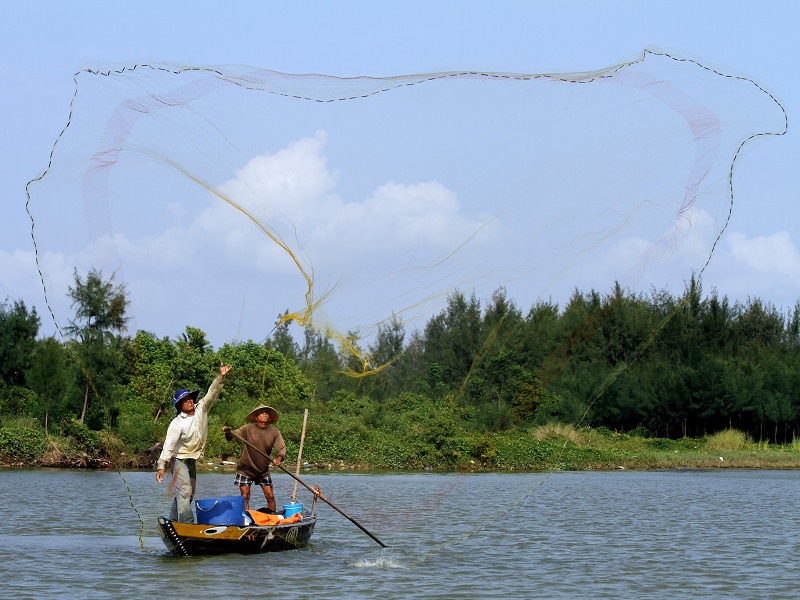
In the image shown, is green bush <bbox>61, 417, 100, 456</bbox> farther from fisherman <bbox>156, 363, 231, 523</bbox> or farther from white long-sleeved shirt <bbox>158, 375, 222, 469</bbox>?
white long-sleeved shirt <bbox>158, 375, 222, 469</bbox>

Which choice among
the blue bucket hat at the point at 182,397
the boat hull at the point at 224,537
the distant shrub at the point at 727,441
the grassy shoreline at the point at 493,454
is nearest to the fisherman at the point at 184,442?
the blue bucket hat at the point at 182,397

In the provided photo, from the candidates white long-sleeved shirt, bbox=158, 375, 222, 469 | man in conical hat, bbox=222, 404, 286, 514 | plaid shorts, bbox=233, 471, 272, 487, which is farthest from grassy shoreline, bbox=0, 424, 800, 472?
white long-sleeved shirt, bbox=158, 375, 222, 469

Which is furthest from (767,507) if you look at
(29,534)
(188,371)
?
(188,371)

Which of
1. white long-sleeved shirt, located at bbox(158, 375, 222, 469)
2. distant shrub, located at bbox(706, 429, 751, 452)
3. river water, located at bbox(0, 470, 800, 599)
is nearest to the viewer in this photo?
river water, located at bbox(0, 470, 800, 599)

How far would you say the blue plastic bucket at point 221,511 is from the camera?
48.3ft

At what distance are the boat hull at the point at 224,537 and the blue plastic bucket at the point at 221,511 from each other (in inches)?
7.3

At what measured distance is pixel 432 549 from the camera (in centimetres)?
1670

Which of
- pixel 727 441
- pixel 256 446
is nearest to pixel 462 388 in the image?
pixel 256 446

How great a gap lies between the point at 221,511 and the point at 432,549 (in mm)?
3603

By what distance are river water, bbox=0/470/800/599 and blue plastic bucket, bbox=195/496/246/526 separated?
528 mm

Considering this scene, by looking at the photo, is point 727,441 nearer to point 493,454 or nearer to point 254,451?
point 493,454

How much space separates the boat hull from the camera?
1436cm

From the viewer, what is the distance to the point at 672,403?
4866 centimetres

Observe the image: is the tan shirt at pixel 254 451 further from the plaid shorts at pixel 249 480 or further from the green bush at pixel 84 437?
the green bush at pixel 84 437
